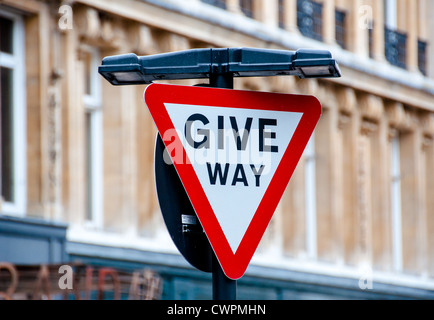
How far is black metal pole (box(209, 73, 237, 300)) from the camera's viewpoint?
219 inches

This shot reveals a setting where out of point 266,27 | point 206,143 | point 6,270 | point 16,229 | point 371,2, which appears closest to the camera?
point 206,143

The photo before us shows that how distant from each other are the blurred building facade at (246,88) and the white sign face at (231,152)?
10.6 meters

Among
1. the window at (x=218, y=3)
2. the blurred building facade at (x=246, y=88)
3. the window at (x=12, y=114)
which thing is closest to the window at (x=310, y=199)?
the blurred building facade at (x=246, y=88)

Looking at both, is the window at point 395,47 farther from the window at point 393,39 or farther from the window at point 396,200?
the window at point 396,200

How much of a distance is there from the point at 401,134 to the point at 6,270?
13869 millimetres

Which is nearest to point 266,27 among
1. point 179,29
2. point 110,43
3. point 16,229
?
point 179,29

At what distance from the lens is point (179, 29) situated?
65.5 ft

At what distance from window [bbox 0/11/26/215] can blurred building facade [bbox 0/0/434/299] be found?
0.06 feet

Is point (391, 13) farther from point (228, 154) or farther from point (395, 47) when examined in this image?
point (228, 154)

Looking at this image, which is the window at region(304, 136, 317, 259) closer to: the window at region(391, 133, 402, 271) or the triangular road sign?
the window at region(391, 133, 402, 271)
